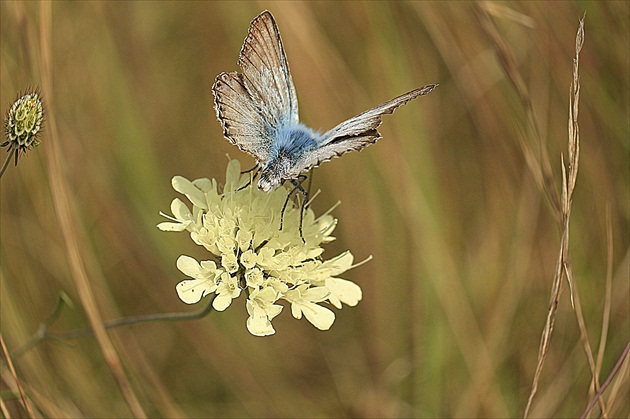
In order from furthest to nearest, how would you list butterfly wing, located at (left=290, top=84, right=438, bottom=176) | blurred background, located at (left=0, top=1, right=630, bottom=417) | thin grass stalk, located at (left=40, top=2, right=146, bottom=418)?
1. blurred background, located at (left=0, top=1, right=630, bottom=417)
2. thin grass stalk, located at (left=40, top=2, right=146, bottom=418)
3. butterfly wing, located at (left=290, top=84, right=438, bottom=176)

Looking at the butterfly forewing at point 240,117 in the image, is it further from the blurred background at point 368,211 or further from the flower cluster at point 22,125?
the blurred background at point 368,211

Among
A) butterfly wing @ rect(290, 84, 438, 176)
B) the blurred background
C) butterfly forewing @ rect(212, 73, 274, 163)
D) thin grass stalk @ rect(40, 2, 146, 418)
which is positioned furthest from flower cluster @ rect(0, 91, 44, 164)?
the blurred background

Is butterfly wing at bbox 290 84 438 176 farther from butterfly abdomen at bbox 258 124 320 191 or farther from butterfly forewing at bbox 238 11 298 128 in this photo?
butterfly forewing at bbox 238 11 298 128

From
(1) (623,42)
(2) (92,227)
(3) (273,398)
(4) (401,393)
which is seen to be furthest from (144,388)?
(1) (623,42)

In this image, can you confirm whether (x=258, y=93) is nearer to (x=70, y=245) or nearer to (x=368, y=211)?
(x=70, y=245)

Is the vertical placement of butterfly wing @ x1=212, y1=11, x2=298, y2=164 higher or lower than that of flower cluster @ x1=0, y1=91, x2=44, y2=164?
lower

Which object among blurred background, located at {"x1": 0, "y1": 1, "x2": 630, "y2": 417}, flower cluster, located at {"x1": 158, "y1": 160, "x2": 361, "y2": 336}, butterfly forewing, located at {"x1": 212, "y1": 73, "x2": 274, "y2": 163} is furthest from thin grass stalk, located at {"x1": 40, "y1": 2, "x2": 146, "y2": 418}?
blurred background, located at {"x1": 0, "y1": 1, "x2": 630, "y2": 417}

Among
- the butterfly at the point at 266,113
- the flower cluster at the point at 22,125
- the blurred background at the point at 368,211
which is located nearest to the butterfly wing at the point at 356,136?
the butterfly at the point at 266,113

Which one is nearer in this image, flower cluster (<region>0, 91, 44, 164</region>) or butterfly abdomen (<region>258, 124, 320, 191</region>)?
flower cluster (<region>0, 91, 44, 164</region>)

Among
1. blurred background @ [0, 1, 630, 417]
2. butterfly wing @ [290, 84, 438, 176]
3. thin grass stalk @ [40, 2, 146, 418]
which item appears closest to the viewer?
butterfly wing @ [290, 84, 438, 176]
